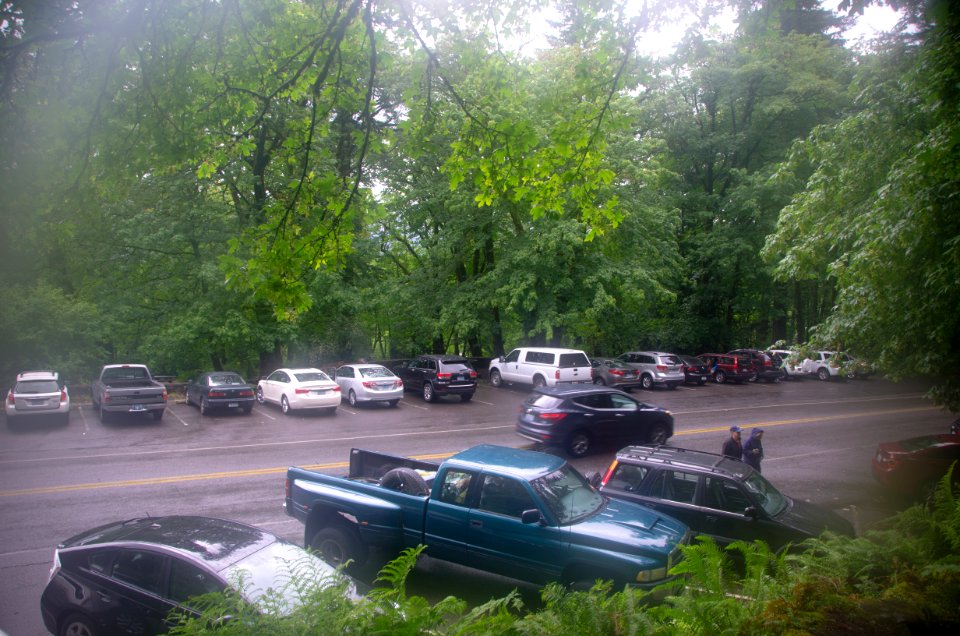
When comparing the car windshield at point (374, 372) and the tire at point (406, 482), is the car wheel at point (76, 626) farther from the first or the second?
the car windshield at point (374, 372)

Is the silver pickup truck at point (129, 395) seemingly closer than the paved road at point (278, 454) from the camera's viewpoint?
No

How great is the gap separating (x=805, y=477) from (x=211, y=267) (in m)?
21.3

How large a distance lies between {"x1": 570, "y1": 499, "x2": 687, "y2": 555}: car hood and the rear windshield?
1823 centimetres

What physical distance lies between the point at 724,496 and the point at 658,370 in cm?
2133

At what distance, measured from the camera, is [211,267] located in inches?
953

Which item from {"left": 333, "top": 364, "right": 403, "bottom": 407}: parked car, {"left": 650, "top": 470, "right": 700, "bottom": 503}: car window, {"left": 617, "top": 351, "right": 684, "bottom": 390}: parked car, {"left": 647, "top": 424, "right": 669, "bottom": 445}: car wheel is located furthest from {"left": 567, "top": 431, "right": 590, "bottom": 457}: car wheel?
{"left": 617, "top": 351, "right": 684, "bottom": 390}: parked car

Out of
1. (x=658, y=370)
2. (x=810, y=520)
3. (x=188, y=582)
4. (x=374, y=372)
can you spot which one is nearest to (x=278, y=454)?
(x=374, y=372)

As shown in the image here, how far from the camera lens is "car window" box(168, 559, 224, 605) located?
17.1 feet

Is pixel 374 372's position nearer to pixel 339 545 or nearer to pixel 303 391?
pixel 303 391

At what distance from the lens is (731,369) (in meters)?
31.4

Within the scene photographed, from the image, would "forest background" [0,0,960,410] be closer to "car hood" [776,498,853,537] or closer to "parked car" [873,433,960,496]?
"parked car" [873,433,960,496]

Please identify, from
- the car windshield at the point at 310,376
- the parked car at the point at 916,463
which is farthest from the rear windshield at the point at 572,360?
the parked car at the point at 916,463

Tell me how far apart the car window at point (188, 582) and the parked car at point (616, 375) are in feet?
78.3

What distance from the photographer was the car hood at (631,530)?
650 centimetres
